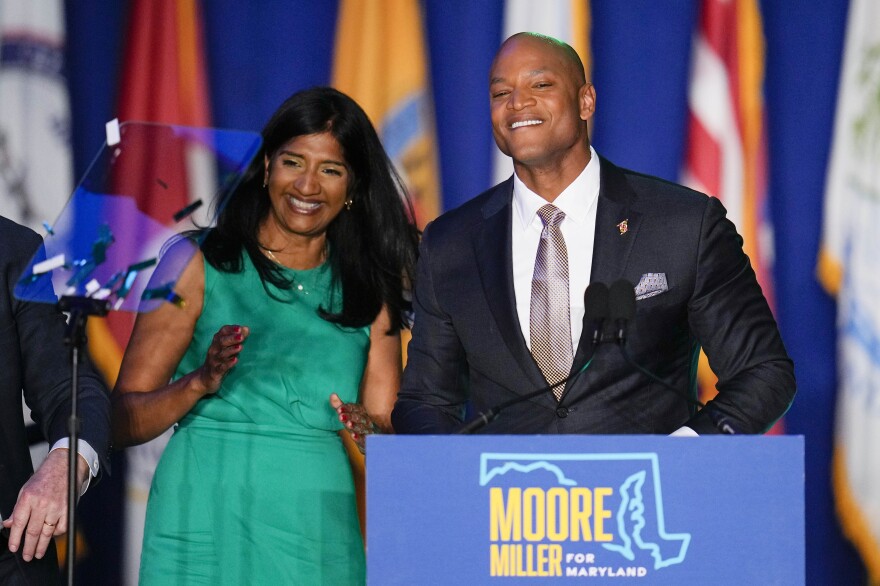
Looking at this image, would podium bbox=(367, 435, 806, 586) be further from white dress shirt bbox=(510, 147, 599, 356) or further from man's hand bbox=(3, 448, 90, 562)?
white dress shirt bbox=(510, 147, 599, 356)

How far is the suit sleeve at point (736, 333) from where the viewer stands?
88.0 inches

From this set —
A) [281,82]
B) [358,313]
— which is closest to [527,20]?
[281,82]

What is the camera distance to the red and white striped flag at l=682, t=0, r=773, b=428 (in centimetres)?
378

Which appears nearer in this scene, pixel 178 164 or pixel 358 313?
pixel 178 164

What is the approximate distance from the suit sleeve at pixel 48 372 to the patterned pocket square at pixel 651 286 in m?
1.10

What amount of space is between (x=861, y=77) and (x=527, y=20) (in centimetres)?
109

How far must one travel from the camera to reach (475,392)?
8.34ft

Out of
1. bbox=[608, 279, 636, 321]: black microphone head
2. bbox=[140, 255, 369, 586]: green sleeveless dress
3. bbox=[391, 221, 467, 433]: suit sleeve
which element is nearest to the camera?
bbox=[608, 279, 636, 321]: black microphone head

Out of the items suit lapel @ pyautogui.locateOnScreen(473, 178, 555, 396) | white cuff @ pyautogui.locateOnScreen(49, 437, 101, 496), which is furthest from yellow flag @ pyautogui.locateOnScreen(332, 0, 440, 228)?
white cuff @ pyautogui.locateOnScreen(49, 437, 101, 496)

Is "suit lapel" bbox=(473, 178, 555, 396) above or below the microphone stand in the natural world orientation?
above

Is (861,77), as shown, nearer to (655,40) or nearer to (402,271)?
(655,40)

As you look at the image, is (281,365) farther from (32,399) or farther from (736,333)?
(736,333)

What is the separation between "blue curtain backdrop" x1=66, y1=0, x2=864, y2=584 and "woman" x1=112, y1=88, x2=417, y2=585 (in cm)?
86

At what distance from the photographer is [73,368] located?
1.81 meters
